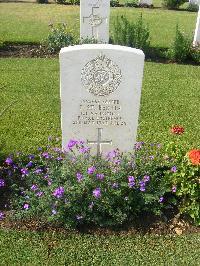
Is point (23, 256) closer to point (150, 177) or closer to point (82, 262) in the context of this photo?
point (82, 262)

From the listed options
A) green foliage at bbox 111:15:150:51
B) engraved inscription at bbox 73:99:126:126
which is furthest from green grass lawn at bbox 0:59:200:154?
engraved inscription at bbox 73:99:126:126

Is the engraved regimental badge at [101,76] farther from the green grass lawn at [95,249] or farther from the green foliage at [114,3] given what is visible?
the green foliage at [114,3]

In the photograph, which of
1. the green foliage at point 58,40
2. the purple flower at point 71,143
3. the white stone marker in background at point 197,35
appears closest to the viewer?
the purple flower at point 71,143

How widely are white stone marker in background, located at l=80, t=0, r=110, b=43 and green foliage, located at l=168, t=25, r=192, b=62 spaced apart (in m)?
1.85

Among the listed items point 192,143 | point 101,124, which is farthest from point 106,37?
point 101,124

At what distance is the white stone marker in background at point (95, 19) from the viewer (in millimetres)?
10195

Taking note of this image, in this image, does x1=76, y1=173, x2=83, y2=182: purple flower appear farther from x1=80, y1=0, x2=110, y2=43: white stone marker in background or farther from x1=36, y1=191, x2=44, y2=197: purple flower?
x1=80, y1=0, x2=110, y2=43: white stone marker in background

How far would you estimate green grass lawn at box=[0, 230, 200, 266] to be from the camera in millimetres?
3863

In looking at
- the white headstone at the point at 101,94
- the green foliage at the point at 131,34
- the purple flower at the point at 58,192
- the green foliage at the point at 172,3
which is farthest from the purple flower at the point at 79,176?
the green foliage at the point at 172,3

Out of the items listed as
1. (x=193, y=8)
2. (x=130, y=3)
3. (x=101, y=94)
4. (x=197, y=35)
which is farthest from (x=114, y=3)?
(x=101, y=94)

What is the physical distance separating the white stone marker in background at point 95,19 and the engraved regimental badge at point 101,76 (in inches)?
252

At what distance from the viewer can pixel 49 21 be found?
1559 cm

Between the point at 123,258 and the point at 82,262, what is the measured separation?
407 mm

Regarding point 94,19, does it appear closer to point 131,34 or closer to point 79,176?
point 131,34
